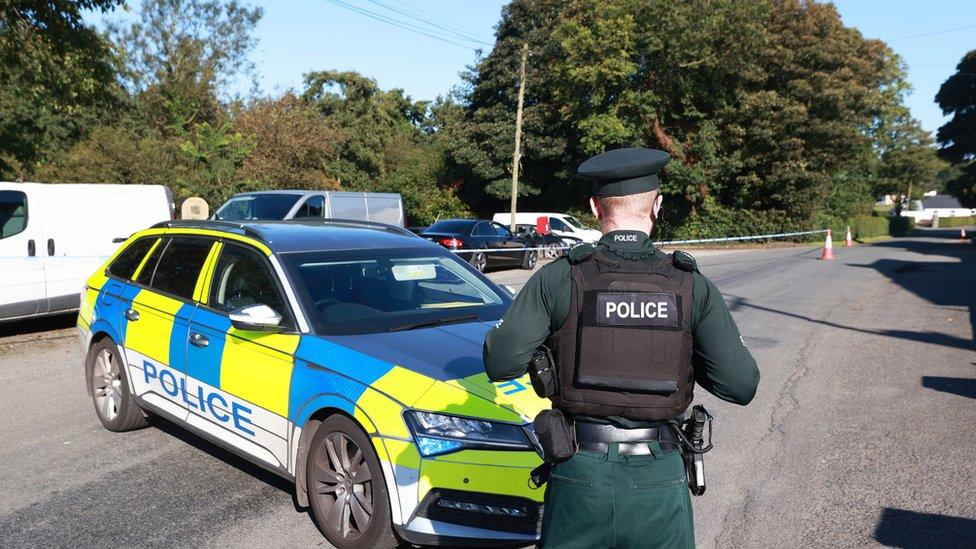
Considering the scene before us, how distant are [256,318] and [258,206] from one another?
39.5 feet

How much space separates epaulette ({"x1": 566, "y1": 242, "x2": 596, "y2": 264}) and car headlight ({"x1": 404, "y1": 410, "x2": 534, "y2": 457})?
55.1 inches

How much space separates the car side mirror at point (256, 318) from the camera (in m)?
4.20

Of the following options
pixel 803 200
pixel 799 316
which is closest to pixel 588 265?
pixel 799 316

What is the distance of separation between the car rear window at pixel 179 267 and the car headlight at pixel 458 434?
2.32 meters

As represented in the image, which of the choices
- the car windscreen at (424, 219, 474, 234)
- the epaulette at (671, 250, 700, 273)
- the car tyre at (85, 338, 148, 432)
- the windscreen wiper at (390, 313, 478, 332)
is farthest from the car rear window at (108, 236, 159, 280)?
the car windscreen at (424, 219, 474, 234)

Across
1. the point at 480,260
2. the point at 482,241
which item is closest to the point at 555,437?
the point at 480,260

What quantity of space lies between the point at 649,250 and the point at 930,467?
3.87 metres

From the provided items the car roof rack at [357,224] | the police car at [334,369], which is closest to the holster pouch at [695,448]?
the police car at [334,369]

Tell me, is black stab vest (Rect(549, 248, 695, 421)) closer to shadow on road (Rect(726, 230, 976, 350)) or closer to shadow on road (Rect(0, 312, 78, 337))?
shadow on road (Rect(726, 230, 976, 350))

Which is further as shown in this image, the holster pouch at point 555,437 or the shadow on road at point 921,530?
the shadow on road at point 921,530

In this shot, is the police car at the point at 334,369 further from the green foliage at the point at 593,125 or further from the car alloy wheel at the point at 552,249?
the green foliage at the point at 593,125

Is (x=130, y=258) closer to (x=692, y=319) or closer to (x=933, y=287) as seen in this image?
(x=692, y=319)

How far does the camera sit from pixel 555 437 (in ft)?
7.55

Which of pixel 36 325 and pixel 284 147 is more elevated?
pixel 284 147
